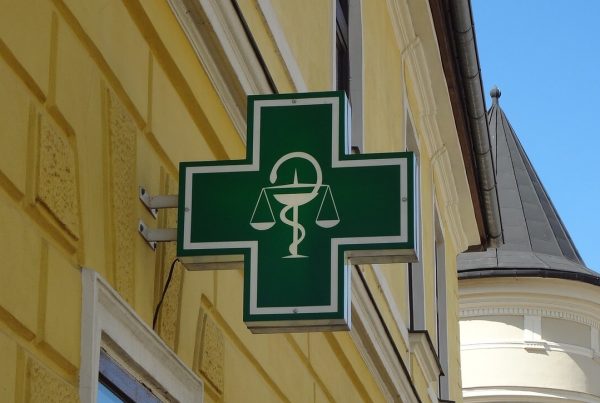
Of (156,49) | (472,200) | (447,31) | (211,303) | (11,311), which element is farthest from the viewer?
(472,200)

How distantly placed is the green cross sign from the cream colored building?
18788mm

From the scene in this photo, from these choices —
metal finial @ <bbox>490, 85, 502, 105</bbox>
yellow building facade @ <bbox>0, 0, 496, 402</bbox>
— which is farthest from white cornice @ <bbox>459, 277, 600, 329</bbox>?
yellow building facade @ <bbox>0, 0, 496, 402</bbox>

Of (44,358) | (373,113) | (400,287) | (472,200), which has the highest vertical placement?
(472,200)

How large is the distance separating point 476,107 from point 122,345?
10.3 meters

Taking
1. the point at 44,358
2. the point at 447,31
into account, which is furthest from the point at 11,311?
the point at 447,31

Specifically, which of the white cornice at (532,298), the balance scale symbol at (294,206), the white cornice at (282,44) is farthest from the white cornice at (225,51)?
the white cornice at (532,298)

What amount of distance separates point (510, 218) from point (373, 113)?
626 inches

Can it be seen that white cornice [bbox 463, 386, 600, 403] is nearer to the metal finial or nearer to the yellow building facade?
the metal finial

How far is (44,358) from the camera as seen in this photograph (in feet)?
15.2

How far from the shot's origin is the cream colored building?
24250 millimetres

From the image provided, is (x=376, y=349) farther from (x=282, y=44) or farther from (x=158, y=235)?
(x=158, y=235)

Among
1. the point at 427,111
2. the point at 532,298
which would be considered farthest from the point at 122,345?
the point at 532,298

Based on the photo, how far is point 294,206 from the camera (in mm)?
5695

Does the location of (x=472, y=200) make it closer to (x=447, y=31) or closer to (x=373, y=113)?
(x=447, y=31)
